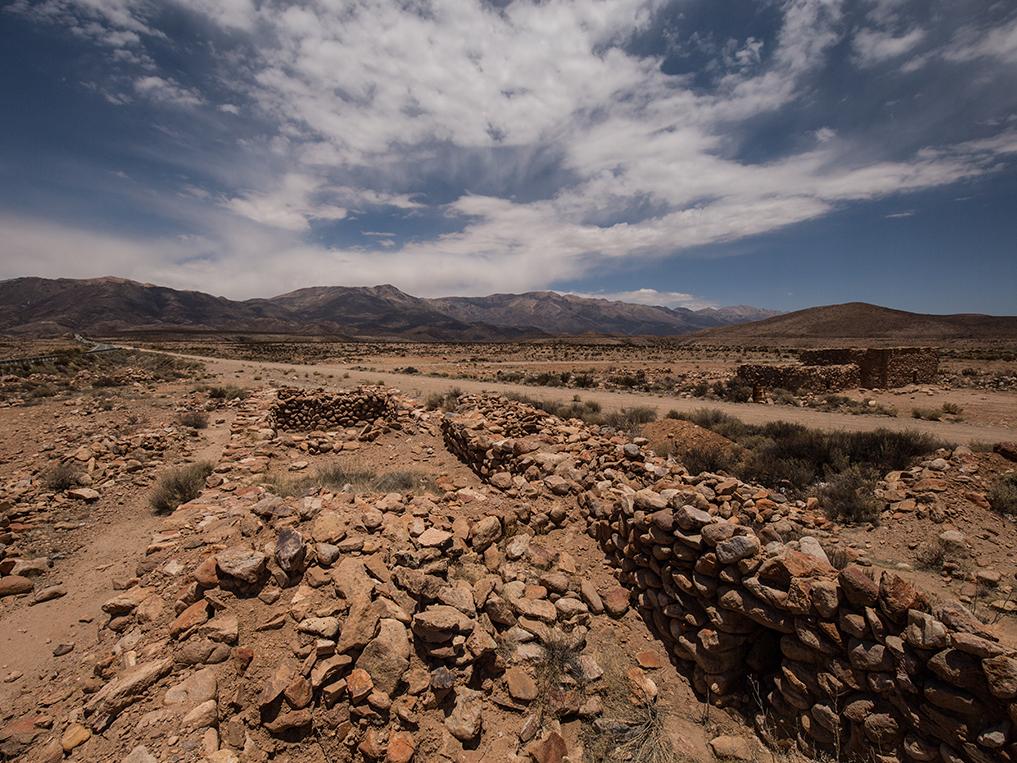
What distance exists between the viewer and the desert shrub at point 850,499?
7.49 metres

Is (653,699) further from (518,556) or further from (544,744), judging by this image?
(518,556)

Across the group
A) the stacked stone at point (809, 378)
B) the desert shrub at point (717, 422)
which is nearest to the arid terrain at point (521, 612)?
the desert shrub at point (717, 422)

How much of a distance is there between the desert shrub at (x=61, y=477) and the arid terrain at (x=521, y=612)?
0.22 ft

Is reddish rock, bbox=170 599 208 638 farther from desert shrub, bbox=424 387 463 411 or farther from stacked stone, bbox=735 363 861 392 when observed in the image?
stacked stone, bbox=735 363 861 392

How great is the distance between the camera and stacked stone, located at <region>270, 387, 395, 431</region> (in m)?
14.0

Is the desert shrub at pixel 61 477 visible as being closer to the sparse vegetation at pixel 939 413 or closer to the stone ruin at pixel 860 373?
the stone ruin at pixel 860 373

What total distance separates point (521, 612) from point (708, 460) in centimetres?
676

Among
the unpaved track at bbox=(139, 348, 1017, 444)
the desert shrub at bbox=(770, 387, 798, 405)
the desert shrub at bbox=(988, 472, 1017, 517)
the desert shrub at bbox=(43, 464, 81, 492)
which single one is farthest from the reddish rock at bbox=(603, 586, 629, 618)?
the desert shrub at bbox=(770, 387, 798, 405)

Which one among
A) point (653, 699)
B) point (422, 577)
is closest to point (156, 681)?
point (422, 577)

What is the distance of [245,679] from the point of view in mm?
4133

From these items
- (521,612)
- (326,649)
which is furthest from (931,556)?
(326,649)

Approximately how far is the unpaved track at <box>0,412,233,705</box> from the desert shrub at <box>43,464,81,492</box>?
169 centimetres

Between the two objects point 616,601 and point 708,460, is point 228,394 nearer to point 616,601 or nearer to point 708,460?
point 708,460

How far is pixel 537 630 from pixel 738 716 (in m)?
2.18
